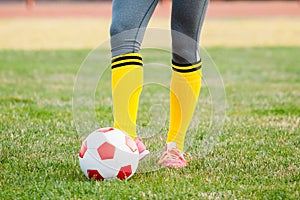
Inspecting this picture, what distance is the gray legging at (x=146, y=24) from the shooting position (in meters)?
3.21

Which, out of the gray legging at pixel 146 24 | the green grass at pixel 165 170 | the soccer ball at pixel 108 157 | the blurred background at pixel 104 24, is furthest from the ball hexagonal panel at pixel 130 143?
the blurred background at pixel 104 24

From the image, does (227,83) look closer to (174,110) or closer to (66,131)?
(66,131)

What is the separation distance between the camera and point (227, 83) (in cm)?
772

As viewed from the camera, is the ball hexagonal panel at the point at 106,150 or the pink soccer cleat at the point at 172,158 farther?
the pink soccer cleat at the point at 172,158

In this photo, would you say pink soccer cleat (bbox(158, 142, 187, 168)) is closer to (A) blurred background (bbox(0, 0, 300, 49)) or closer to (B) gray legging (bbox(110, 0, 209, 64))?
(B) gray legging (bbox(110, 0, 209, 64))

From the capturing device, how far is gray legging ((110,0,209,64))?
321 centimetres

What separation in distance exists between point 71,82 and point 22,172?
14.9 feet

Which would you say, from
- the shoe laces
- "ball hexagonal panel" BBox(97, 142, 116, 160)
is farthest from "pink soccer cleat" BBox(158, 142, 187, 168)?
"ball hexagonal panel" BBox(97, 142, 116, 160)

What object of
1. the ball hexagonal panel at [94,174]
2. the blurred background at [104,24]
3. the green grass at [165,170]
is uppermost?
the ball hexagonal panel at [94,174]

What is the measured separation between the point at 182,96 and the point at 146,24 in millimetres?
455

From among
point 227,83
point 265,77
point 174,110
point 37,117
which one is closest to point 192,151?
point 174,110

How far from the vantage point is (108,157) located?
306cm

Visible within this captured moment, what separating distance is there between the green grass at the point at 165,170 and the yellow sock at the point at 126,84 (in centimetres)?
33

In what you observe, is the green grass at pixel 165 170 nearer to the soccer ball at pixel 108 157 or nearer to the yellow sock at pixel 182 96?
the soccer ball at pixel 108 157
